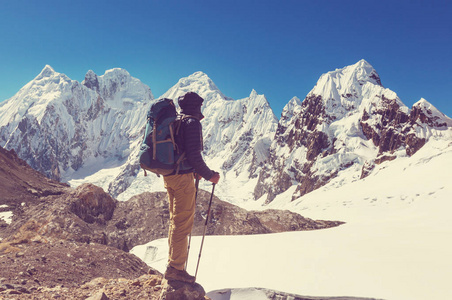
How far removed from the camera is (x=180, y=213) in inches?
→ 168

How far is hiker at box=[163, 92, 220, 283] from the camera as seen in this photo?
415 centimetres

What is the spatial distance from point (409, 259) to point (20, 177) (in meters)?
28.4

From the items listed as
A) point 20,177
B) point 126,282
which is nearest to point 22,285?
point 126,282

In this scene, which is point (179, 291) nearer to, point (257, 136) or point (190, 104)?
point (190, 104)

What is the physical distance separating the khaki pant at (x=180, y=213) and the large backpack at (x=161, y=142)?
0.18 m

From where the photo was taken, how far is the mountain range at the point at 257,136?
63.7 meters

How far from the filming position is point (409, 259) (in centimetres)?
563

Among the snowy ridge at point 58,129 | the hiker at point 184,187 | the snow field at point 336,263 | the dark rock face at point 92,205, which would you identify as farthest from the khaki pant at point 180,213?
→ the snowy ridge at point 58,129

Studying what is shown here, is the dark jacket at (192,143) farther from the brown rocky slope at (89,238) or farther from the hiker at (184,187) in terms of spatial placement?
the brown rocky slope at (89,238)

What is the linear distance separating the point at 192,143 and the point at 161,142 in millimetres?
395

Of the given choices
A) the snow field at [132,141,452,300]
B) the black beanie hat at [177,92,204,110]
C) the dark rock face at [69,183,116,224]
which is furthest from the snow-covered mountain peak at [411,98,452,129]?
the black beanie hat at [177,92,204,110]

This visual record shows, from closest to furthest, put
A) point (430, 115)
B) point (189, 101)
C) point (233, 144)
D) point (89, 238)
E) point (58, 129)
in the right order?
point (189, 101) < point (89, 238) < point (430, 115) < point (233, 144) < point (58, 129)

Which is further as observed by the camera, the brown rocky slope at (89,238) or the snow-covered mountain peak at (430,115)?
the snow-covered mountain peak at (430,115)

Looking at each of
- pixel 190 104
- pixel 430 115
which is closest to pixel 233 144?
pixel 430 115
